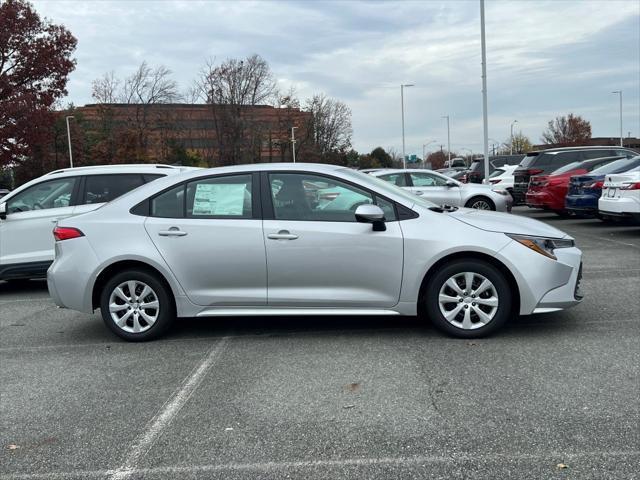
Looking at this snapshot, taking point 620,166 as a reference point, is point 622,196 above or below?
below

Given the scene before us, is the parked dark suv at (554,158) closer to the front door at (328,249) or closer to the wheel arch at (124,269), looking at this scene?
the front door at (328,249)

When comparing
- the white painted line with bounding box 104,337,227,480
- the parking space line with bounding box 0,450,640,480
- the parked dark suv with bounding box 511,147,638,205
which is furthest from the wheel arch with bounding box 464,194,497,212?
the parking space line with bounding box 0,450,640,480

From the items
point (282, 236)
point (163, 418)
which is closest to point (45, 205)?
point (282, 236)

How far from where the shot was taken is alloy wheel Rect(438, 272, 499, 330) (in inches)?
211

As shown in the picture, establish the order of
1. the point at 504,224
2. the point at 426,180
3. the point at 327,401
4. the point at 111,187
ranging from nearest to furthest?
1. the point at 327,401
2. the point at 504,224
3. the point at 111,187
4. the point at 426,180

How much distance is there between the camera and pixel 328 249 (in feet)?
17.8

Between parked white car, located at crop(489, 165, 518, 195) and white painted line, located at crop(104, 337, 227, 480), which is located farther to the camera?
parked white car, located at crop(489, 165, 518, 195)

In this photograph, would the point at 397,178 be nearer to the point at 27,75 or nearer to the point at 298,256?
the point at 298,256

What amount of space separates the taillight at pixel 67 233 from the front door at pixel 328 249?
70.3 inches

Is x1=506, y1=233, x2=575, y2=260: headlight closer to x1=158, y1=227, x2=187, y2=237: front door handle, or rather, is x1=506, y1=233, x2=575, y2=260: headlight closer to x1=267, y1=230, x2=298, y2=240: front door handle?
x1=267, y1=230, x2=298, y2=240: front door handle

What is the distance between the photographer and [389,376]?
15.1 feet

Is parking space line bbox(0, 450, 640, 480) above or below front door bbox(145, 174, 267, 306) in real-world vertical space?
below

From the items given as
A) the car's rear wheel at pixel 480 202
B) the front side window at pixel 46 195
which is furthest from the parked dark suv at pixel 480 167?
the front side window at pixel 46 195

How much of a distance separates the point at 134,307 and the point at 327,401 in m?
2.39
